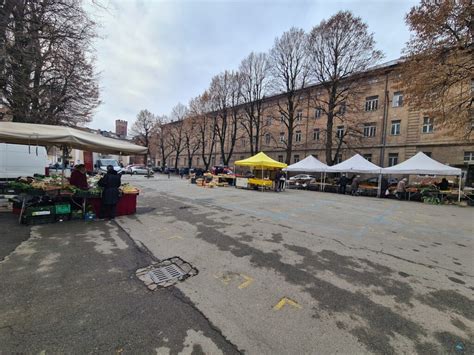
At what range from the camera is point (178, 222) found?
667 centimetres

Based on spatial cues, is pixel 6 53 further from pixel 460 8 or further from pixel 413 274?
pixel 460 8

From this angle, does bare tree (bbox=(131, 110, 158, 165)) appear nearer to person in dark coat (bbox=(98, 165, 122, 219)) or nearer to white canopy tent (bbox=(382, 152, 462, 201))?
person in dark coat (bbox=(98, 165, 122, 219))

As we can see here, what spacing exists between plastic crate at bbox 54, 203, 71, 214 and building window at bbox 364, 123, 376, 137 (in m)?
29.9

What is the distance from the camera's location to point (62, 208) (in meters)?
6.14

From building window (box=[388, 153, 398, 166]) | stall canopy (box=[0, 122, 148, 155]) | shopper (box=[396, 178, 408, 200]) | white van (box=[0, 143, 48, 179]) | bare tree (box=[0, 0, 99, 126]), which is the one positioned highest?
bare tree (box=[0, 0, 99, 126])

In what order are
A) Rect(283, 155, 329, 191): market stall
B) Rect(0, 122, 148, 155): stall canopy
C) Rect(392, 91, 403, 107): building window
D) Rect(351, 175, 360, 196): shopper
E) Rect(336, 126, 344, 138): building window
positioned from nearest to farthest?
Rect(0, 122, 148, 155): stall canopy → Rect(351, 175, 360, 196): shopper → Rect(283, 155, 329, 191): market stall → Rect(392, 91, 403, 107): building window → Rect(336, 126, 344, 138): building window

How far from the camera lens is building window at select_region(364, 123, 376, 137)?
25.4 meters

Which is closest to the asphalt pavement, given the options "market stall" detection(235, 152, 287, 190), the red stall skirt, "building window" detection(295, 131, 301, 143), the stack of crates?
the stack of crates

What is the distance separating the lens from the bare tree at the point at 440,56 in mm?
9297

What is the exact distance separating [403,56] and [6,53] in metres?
19.2

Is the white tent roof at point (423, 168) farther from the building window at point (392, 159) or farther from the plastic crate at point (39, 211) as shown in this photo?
the plastic crate at point (39, 211)

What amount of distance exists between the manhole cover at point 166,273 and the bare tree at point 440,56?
44.5 feet

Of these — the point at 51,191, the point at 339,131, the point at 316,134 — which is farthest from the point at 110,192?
the point at 316,134

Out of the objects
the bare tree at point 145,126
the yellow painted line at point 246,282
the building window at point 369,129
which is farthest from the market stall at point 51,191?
the bare tree at point 145,126
